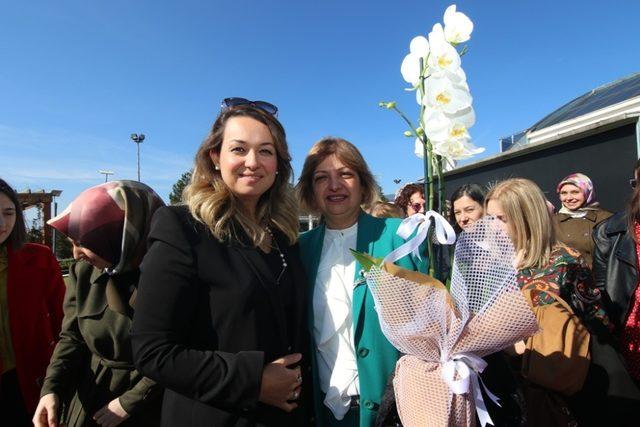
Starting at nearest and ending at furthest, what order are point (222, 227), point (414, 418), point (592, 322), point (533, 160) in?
point (414, 418)
point (222, 227)
point (592, 322)
point (533, 160)

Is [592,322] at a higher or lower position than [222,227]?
lower

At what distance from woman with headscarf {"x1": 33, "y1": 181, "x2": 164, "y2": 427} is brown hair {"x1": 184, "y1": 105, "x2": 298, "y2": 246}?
0.28m

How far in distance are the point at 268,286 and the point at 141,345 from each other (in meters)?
0.42

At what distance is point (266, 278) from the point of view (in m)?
1.32

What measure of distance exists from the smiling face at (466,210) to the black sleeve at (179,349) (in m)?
2.83

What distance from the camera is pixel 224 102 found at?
5.13 ft

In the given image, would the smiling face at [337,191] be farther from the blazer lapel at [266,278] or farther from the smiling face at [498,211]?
the smiling face at [498,211]

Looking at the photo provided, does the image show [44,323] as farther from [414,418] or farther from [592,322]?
[592,322]

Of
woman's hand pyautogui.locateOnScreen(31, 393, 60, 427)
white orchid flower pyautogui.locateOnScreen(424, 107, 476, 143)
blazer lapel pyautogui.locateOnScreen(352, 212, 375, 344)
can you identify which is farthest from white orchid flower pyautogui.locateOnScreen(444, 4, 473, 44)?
woman's hand pyautogui.locateOnScreen(31, 393, 60, 427)

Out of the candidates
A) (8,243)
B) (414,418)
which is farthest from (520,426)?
(8,243)

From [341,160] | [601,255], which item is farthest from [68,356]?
[601,255]

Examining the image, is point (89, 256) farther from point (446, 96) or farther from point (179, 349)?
point (446, 96)

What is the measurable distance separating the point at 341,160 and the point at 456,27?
0.74 metres

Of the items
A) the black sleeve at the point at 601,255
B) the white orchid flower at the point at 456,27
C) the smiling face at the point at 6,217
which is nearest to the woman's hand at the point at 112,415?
the smiling face at the point at 6,217
